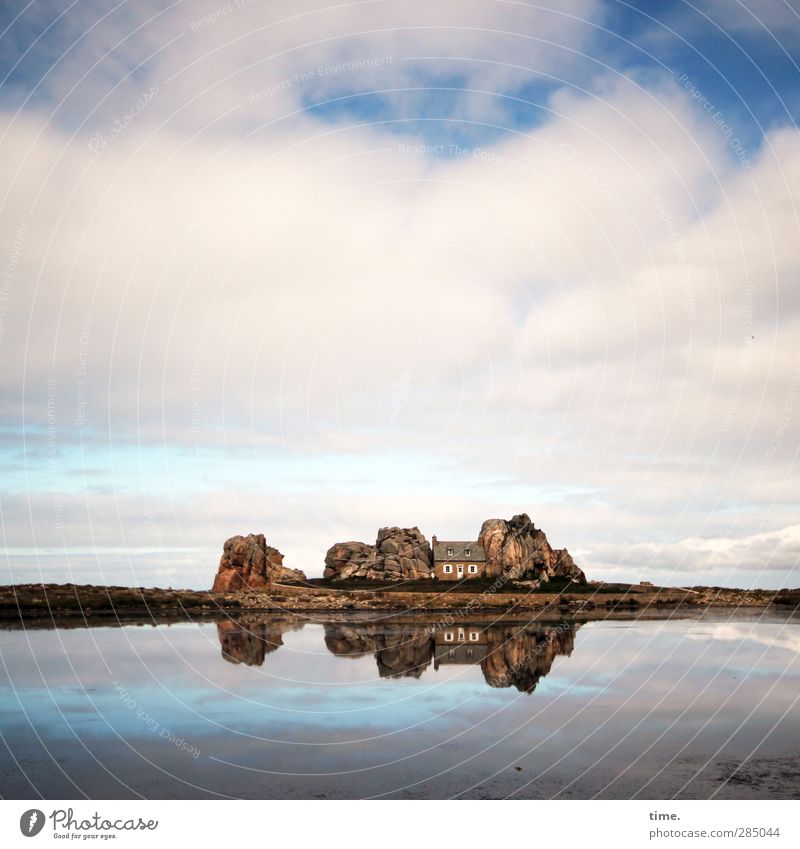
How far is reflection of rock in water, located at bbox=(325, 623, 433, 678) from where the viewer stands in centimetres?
4725

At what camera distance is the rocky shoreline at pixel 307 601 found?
84.3m

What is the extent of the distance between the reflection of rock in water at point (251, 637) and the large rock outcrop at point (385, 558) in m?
41.2

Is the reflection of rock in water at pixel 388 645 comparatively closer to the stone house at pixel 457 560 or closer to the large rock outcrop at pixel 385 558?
the large rock outcrop at pixel 385 558

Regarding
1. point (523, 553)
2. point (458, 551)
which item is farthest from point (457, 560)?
point (523, 553)

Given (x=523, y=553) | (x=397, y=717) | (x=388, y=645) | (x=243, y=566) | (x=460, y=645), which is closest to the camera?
(x=397, y=717)

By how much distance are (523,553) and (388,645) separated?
6459 cm

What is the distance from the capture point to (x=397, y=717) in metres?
34.5

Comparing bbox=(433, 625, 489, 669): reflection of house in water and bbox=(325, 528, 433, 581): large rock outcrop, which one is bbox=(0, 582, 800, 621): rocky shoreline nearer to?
bbox=(325, 528, 433, 581): large rock outcrop

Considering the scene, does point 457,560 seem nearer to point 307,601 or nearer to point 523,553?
point 523,553

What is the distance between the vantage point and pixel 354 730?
3231 centimetres

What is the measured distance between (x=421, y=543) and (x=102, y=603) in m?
50.7

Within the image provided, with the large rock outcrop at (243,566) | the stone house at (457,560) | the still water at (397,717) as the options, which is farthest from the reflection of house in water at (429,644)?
the stone house at (457,560)

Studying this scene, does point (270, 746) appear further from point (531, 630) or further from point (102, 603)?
point (102, 603)

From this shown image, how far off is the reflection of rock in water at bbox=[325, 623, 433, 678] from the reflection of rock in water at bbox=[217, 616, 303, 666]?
12.9 feet
